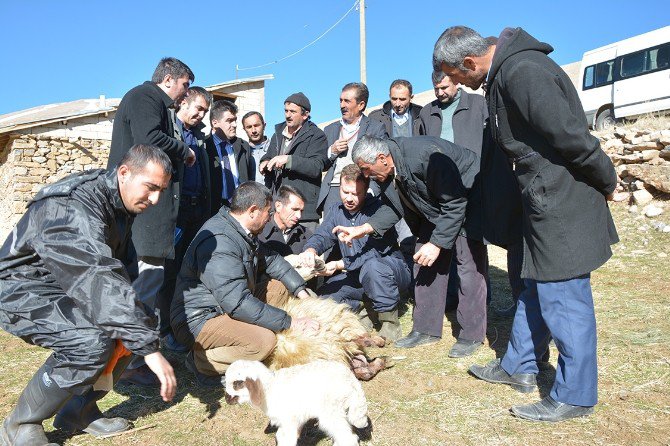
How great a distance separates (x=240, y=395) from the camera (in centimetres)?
285

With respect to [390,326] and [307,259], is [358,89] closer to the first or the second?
[307,259]

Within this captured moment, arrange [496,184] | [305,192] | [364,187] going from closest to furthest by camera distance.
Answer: [496,184] < [364,187] < [305,192]

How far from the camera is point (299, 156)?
575cm

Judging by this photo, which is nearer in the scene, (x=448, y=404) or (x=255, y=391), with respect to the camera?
(x=255, y=391)

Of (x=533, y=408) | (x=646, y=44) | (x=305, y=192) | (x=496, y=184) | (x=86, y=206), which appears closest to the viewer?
(x=86, y=206)

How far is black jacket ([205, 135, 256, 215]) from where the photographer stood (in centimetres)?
571

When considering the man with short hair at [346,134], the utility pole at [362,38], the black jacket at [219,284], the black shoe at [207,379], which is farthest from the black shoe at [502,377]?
the utility pole at [362,38]

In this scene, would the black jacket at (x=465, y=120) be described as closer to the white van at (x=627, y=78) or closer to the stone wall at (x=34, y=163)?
the white van at (x=627, y=78)

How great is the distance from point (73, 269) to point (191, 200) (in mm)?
2437

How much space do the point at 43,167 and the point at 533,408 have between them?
1519 cm

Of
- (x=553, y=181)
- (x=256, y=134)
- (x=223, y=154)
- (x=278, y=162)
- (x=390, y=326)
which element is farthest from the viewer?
(x=256, y=134)

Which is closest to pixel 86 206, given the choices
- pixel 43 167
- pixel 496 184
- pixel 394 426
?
pixel 394 426

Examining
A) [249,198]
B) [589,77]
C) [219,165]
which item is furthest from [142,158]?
[589,77]

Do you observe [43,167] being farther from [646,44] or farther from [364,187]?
[646,44]
